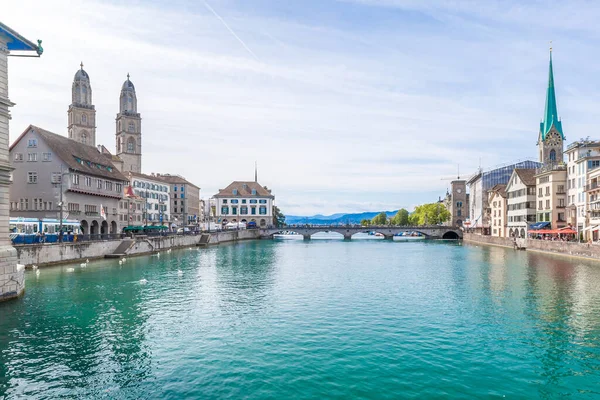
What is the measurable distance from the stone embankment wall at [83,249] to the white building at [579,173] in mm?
75116

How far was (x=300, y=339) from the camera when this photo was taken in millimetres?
23406

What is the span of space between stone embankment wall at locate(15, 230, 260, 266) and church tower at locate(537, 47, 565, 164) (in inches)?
4106

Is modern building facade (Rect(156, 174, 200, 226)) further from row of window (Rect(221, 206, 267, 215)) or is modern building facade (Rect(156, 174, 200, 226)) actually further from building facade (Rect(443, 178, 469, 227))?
building facade (Rect(443, 178, 469, 227))

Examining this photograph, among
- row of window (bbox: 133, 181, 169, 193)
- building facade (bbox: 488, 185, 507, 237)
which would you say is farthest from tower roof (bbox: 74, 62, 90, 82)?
building facade (bbox: 488, 185, 507, 237)

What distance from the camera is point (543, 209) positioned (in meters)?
91.0

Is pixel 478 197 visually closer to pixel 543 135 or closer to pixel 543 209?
pixel 543 135

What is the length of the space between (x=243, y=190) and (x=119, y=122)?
5209cm

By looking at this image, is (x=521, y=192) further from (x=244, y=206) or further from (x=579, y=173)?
(x=244, y=206)

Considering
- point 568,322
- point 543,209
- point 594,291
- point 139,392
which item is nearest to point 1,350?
point 139,392

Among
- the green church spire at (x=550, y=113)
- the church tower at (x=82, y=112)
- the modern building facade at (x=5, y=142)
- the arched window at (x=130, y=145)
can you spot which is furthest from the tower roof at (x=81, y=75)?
the green church spire at (x=550, y=113)

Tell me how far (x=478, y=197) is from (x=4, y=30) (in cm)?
14658

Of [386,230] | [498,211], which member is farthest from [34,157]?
[386,230]

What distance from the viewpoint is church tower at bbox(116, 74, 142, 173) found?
526ft

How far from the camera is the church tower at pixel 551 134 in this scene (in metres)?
130
